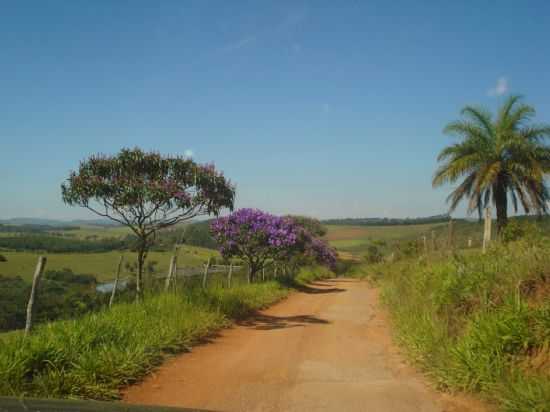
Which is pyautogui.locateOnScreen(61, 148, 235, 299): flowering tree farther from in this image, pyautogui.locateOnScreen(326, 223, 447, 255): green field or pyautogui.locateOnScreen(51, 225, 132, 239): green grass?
pyautogui.locateOnScreen(51, 225, 132, 239): green grass

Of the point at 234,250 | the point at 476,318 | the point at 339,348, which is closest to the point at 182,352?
the point at 339,348

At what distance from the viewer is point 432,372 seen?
20.2 feet

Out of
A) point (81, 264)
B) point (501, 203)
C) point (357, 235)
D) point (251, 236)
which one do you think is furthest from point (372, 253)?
point (357, 235)

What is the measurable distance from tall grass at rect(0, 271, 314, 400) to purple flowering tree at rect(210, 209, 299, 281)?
863 cm

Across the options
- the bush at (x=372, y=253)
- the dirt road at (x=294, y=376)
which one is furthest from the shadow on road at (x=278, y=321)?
the bush at (x=372, y=253)

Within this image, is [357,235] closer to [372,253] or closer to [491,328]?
[372,253]

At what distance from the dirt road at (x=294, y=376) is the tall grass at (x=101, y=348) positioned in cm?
32

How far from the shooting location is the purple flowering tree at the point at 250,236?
18.5m

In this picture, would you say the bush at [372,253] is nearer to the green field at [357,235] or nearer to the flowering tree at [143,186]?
the green field at [357,235]

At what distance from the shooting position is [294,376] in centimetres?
636

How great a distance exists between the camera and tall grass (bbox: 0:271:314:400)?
5184 mm

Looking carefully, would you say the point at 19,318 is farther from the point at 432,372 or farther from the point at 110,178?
the point at 432,372

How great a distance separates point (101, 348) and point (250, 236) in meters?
12.3

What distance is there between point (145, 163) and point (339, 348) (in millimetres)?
5641
